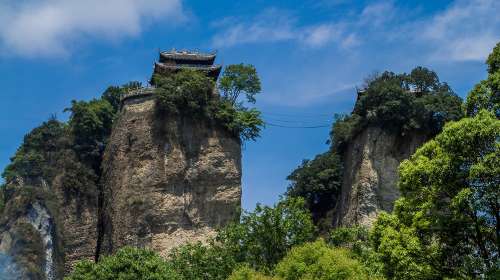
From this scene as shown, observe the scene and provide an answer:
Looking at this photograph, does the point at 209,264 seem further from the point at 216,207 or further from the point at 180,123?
the point at 180,123

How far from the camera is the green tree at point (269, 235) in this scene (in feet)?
108

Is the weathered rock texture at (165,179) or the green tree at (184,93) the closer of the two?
the weathered rock texture at (165,179)

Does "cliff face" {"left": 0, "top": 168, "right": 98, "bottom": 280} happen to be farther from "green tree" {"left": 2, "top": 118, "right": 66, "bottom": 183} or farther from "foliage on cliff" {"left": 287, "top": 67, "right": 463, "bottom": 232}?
"foliage on cliff" {"left": 287, "top": 67, "right": 463, "bottom": 232}

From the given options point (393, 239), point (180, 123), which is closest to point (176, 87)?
point (180, 123)

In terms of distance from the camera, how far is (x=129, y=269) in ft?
93.2

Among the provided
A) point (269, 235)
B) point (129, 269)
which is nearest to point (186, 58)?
point (269, 235)

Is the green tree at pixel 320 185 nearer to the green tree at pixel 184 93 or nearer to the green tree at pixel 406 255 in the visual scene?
the green tree at pixel 184 93

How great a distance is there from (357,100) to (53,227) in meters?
17.7

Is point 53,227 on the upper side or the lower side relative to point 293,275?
upper

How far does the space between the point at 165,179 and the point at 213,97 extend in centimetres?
542

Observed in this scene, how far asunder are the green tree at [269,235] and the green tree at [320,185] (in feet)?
31.2

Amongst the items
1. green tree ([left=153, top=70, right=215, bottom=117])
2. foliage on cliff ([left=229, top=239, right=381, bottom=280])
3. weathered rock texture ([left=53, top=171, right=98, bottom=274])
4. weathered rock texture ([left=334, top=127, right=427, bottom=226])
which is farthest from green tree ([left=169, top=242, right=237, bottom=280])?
green tree ([left=153, top=70, right=215, bottom=117])

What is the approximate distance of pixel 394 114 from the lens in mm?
39219

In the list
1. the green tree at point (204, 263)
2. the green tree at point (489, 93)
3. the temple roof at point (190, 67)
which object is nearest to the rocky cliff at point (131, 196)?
the temple roof at point (190, 67)
